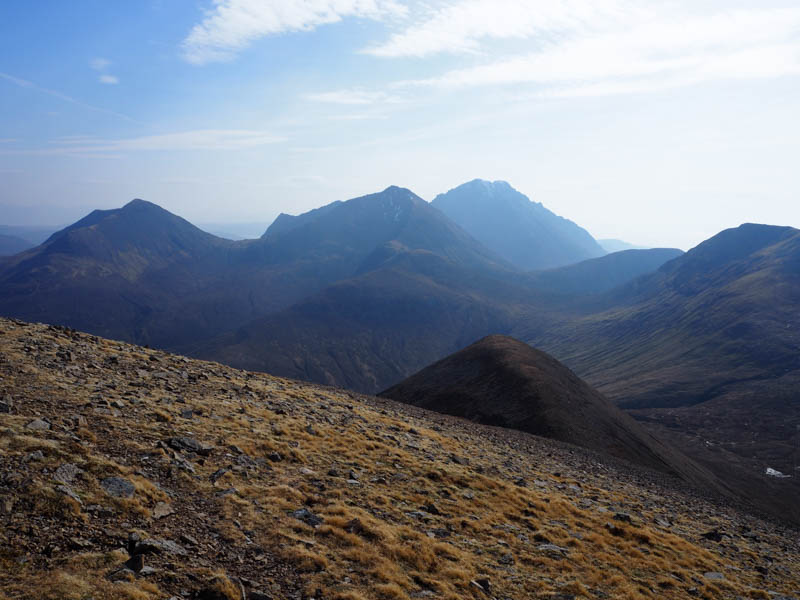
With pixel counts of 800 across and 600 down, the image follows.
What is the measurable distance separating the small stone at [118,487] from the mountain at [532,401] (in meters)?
50.6

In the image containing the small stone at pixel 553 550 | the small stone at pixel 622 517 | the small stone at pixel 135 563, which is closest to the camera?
the small stone at pixel 135 563

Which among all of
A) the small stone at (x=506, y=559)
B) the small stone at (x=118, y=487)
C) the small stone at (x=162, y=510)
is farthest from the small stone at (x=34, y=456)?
the small stone at (x=506, y=559)

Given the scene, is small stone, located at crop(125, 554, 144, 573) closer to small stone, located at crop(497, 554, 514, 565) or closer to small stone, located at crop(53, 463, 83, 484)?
small stone, located at crop(53, 463, 83, 484)

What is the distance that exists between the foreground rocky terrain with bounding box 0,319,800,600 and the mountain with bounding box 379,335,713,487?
24799mm

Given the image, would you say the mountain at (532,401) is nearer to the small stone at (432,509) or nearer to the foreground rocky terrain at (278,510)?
the foreground rocky terrain at (278,510)

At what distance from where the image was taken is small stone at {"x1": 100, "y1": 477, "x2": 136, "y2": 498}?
46.0 ft

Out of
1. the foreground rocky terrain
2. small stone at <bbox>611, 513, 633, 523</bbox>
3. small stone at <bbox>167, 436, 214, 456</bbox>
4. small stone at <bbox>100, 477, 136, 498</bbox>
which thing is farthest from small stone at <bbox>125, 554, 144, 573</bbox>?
small stone at <bbox>611, 513, 633, 523</bbox>

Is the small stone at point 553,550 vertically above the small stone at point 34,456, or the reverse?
the small stone at point 34,456

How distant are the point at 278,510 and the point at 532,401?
54507 mm

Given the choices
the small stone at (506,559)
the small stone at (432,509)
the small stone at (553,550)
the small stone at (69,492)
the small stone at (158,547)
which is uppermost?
the small stone at (69,492)

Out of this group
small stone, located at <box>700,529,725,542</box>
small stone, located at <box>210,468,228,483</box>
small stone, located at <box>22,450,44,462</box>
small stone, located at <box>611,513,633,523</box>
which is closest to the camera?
small stone, located at <box>22,450,44,462</box>

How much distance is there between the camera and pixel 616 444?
5919cm

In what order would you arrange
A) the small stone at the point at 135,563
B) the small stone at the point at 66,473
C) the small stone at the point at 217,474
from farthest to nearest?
1. the small stone at the point at 217,474
2. the small stone at the point at 66,473
3. the small stone at the point at 135,563

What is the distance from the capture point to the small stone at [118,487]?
14.0m
